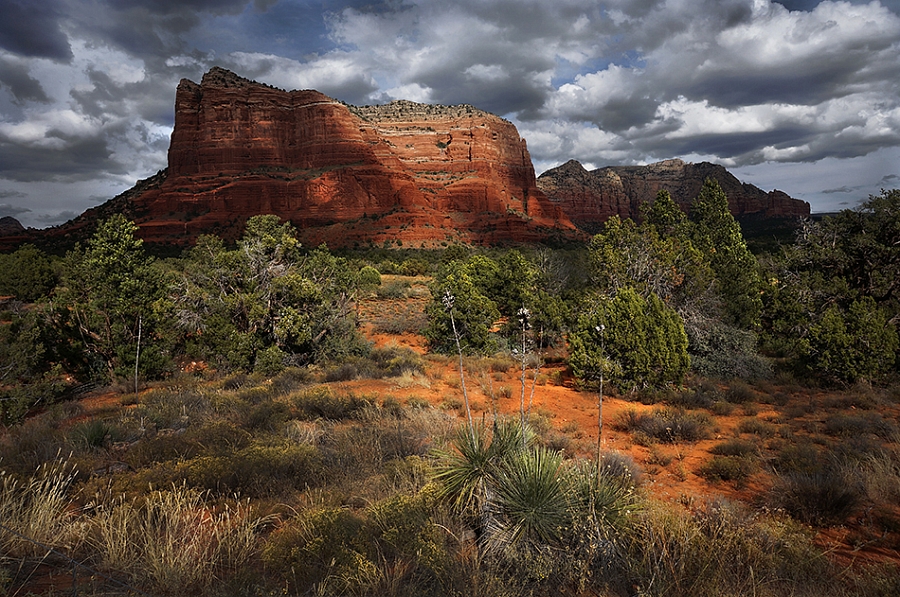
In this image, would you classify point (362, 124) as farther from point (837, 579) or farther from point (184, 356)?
point (837, 579)

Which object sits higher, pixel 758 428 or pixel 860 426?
pixel 860 426

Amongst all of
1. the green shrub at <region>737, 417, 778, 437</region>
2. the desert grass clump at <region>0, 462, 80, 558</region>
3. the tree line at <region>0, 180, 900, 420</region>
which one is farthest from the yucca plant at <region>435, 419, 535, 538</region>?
the green shrub at <region>737, 417, 778, 437</region>

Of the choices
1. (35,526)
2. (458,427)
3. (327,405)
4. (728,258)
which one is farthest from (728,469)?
(728,258)

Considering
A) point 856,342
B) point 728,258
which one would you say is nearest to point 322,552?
point 856,342

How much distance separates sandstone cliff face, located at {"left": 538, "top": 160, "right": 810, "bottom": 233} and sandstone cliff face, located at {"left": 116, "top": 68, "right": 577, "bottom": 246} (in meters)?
55.6

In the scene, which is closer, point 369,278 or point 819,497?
point 819,497

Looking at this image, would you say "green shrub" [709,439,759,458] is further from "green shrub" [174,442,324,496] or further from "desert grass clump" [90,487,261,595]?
"desert grass clump" [90,487,261,595]

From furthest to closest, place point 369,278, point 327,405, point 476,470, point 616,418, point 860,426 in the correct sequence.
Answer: point 369,278 < point 616,418 < point 327,405 < point 860,426 < point 476,470

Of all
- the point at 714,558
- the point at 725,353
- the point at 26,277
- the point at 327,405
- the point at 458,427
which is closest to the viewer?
the point at 714,558

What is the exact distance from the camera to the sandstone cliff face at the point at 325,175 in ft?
251

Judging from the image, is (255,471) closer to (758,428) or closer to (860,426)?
(758,428)

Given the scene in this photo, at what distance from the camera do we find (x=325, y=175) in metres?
82.4

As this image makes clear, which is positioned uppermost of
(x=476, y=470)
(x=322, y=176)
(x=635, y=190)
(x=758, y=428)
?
(x=635, y=190)

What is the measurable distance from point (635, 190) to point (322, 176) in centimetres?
13296
